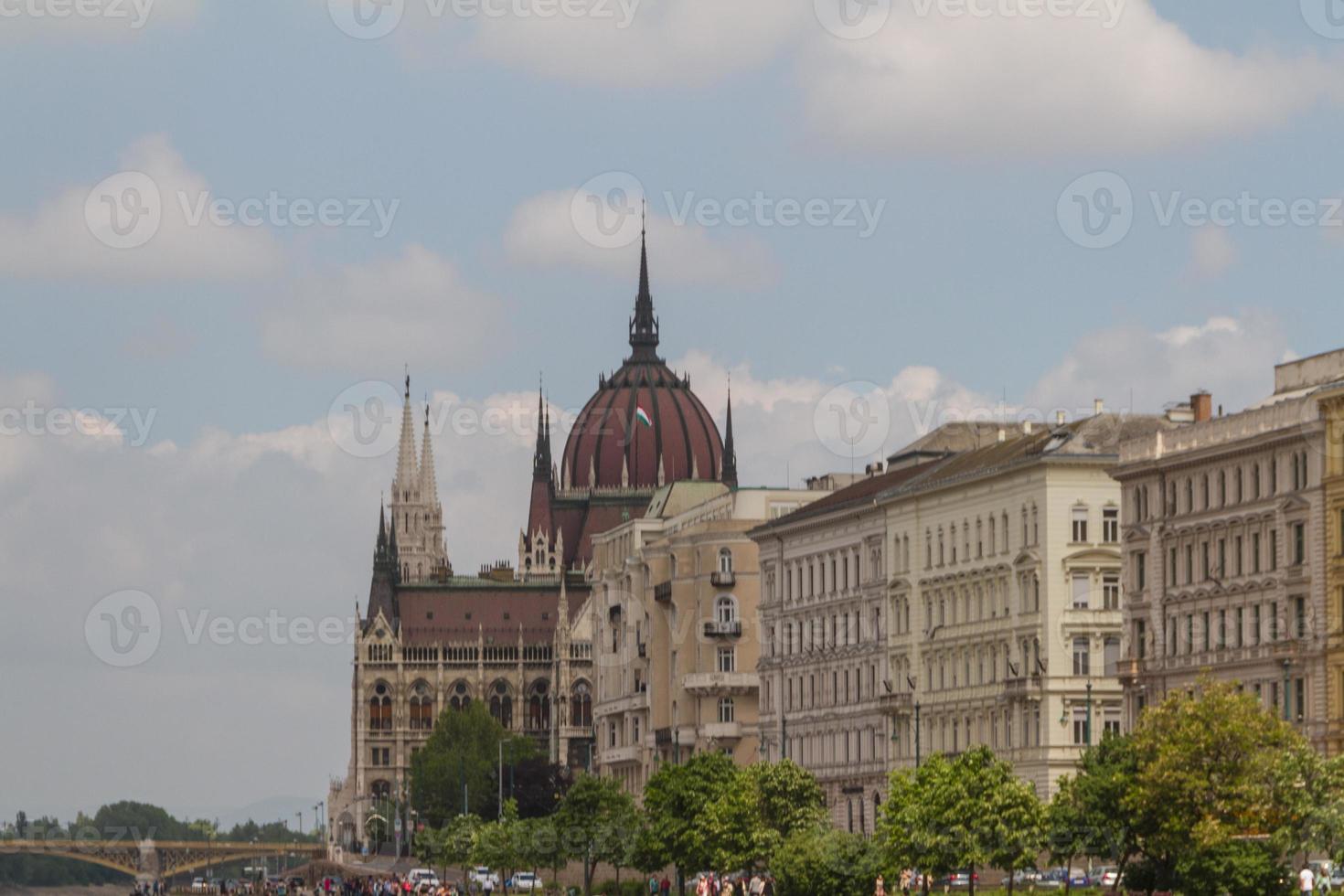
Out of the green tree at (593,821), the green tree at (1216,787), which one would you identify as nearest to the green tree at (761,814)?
the green tree at (593,821)

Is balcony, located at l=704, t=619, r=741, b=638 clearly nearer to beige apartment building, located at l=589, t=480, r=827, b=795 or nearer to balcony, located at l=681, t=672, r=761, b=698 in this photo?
beige apartment building, located at l=589, t=480, r=827, b=795

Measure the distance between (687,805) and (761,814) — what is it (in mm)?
7372

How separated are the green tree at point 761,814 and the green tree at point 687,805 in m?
1.61

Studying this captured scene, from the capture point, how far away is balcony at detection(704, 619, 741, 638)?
174 m

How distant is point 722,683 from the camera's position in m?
174

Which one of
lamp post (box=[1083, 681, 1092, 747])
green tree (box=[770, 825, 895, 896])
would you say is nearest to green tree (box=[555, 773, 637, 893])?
lamp post (box=[1083, 681, 1092, 747])

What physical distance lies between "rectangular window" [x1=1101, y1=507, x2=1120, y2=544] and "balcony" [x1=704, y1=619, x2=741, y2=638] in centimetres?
4721

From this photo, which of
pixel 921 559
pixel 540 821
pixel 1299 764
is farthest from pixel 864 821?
pixel 1299 764

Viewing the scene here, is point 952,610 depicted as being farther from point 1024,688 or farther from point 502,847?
point 502,847

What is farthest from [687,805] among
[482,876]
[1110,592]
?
[482,876]

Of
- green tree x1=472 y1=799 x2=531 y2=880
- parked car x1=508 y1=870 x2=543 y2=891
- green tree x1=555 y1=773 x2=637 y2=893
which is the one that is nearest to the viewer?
green tree x1=555 y1=773 x2=637 y2=893

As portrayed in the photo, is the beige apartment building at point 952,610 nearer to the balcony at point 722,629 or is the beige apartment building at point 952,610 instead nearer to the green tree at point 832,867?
the balcony at point 722,629

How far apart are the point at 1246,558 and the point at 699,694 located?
215 ft

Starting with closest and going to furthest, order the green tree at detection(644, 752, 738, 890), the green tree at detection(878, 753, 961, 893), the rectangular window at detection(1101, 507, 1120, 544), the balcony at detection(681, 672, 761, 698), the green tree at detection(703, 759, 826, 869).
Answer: the green tree at detection(878, 753, 961, 893) < the green tree at detection(703, 759, 826, 869) < the green tree at detection(644, 752, 738, 890) < the rectangular window at detection(1101, 507, 1120, 544) < the balcony at detection(681, 672, 761, 698)
